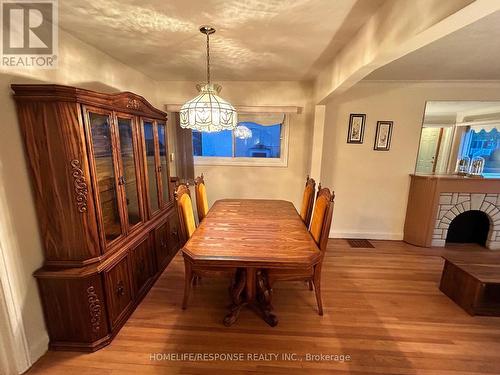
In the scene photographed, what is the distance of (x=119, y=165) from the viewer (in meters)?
1.86

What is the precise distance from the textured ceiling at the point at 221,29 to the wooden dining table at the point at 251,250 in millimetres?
1614

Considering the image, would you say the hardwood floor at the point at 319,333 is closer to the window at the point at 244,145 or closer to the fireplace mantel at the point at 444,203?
the fireplace mantel at the point at 444,203

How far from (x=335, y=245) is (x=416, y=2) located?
2.89 m

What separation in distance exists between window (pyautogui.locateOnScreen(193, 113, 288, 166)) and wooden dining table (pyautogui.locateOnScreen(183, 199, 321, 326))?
4.54ft

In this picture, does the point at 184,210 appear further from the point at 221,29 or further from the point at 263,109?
the point at 263,109

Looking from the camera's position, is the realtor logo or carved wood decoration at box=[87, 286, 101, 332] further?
carved wood decoration at box=[87, 286, 101, 332]

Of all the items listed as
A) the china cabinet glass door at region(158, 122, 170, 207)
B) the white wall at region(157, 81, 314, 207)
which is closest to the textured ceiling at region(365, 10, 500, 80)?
the white wall at region(157, 81, 314, 207)

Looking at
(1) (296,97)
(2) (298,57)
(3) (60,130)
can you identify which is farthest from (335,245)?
(3) (60,130)

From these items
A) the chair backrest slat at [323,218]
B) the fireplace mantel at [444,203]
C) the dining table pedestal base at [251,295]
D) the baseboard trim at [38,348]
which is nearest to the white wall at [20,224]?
the baseboard trim at [38,348]

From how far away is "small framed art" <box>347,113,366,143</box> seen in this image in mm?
3264

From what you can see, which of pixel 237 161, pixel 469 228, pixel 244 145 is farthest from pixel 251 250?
pixel 469 228

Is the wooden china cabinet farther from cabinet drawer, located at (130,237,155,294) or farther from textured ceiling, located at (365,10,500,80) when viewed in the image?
textured ceiling, located at (365,10,500,80)

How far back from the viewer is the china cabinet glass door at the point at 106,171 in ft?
5.38

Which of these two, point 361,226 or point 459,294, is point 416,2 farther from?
point 361,226
